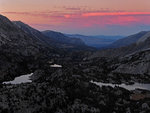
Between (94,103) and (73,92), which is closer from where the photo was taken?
(94,103)

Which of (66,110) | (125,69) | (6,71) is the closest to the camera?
(66,110)

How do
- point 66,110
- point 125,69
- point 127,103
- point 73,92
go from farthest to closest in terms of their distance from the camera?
1. point 125,69
2. point 73,92
3. point 127,103
4. point 66,110

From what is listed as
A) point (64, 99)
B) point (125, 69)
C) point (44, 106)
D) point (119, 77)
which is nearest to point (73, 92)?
point (64, 99)

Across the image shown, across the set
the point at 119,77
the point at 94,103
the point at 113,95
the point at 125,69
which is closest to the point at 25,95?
the point at 94,103

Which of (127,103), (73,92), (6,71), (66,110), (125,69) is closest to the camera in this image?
(66,110)

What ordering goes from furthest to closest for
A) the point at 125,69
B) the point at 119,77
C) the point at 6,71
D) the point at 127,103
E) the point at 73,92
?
the point at 6,71 → the point at 125,69 → the point at 119,77 → the point at 73,92 → the point at 127,103

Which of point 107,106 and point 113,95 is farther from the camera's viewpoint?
point 113,95

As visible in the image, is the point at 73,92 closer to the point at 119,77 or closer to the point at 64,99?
the point at 64,99

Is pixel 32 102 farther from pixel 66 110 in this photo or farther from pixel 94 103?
pixel 94 103
